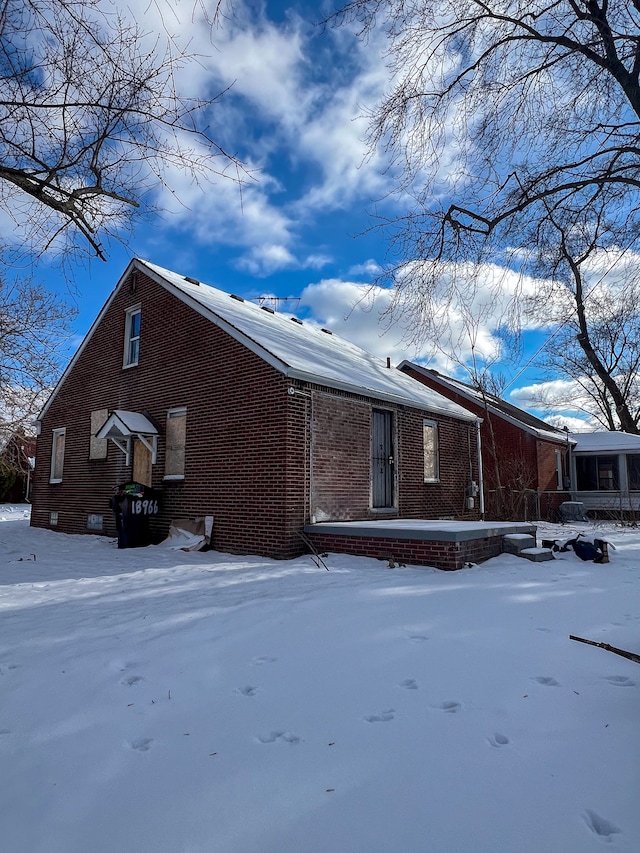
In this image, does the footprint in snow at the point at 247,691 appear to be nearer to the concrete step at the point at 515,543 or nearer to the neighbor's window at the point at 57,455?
the concrete step at the point at 515,543

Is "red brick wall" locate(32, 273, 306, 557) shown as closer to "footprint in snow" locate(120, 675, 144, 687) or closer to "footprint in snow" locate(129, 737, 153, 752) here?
"footprint in snow" locate(120, 675, 144, 687)

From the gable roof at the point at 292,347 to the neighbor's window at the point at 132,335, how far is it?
1.04m

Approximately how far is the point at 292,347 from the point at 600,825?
9870 millimetres

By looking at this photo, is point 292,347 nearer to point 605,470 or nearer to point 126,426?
point 126,426

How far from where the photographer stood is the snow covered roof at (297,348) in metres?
9.92

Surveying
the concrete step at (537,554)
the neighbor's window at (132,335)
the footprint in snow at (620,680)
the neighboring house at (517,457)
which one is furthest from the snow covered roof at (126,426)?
→ the neighboring house at (517,457)

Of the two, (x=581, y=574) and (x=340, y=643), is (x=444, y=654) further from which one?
(x=581, y=574)

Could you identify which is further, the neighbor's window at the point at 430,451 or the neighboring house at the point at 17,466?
the neighboring house at the point at 17,466

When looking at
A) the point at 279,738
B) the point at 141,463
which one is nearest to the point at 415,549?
the point at 279,738

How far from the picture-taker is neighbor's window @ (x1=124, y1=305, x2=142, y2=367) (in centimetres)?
1347

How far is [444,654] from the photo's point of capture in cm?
382

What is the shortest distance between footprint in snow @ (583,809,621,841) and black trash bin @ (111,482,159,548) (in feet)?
33.2

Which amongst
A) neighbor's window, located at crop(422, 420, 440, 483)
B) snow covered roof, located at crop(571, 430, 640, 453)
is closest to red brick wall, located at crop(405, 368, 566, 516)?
snow covered roof, located at crop(571, 430, 640, 453)

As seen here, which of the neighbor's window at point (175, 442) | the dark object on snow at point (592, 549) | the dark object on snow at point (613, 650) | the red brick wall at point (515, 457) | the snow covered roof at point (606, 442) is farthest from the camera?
the snow covered roof at point (606, 442)
